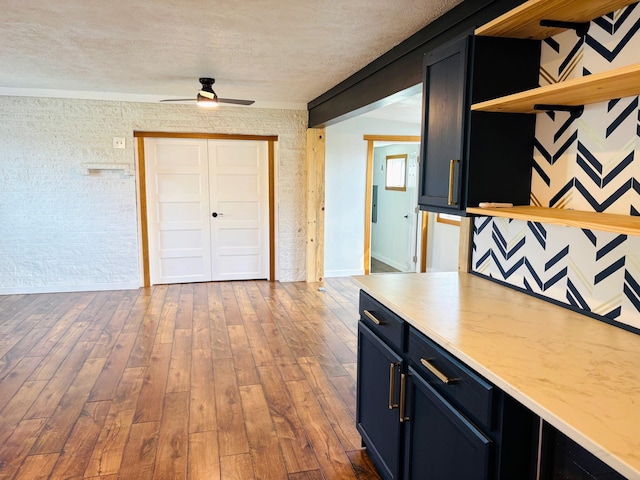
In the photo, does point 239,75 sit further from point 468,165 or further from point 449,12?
point 468,165

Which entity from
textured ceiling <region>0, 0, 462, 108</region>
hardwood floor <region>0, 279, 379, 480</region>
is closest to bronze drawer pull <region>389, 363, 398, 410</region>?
hardwood floor <region>0, 279, 379, 480</region>

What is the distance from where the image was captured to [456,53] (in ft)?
6.89

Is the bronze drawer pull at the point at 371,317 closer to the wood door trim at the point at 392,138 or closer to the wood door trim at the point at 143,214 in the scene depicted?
the wood door trim at the point at 143,214

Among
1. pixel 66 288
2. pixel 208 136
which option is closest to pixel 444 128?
pixel 208 136

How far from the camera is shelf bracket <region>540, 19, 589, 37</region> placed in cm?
183

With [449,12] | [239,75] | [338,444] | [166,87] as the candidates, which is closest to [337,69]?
[239,75]

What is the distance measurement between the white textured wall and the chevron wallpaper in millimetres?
4538

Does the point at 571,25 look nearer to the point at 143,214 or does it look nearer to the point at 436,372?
the point at 436,372

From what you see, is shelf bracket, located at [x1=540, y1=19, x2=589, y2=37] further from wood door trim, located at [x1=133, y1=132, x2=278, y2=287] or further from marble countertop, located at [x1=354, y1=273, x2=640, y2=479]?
wood door trim, located at [x1=133, y1=132, x2=278, y2=287]

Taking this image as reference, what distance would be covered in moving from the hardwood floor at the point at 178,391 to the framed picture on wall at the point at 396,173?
9.60 feet

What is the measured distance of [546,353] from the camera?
58.2 inches

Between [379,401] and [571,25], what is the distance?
1.77 m

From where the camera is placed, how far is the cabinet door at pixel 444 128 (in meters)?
2.09

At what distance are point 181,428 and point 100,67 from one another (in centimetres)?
322
